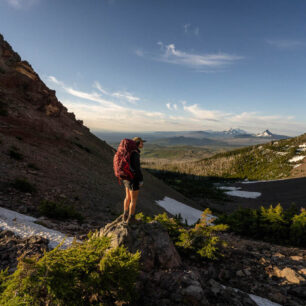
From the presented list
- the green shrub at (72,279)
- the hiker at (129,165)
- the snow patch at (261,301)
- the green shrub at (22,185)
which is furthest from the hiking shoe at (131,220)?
the green shrub at (22,185)

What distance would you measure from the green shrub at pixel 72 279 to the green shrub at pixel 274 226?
419 inches

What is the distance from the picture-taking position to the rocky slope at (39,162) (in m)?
11.3

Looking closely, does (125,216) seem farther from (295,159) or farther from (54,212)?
(295,159)

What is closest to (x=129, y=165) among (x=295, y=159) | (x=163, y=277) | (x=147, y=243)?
(x=147, y=243)

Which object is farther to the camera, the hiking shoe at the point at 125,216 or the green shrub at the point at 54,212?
the green shrub at the point at 54,212

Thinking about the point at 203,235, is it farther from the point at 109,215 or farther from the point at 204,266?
the point at 109,215

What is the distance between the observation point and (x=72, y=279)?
274 cm

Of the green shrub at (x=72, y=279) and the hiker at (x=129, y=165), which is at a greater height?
the hiker at (x=129, y=165)

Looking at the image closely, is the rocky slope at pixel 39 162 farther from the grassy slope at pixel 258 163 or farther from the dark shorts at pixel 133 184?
the grassy slope at pixel 258 163

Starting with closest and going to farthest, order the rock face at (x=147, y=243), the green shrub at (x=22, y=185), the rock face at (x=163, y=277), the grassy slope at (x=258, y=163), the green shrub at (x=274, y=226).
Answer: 1. the rock face at (x=163, y=277)
2. the rock face at (x=147, y=243)
3. the green shrub at (x=274, y=226)
4. the green shrub at (x=22, y=185)
5. the grassy slope at (x=258, y=163)

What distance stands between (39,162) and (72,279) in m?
→ 16.6

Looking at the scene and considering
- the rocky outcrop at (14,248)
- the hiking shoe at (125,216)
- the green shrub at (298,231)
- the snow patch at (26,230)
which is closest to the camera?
the rocky outcrop at (14,248)

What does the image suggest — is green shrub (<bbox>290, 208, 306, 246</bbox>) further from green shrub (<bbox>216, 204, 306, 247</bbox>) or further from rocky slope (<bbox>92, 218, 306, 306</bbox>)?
rocky slope (<bbox>92, 218, 306, 306</bbox>)

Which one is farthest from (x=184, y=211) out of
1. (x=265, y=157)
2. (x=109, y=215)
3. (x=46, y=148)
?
(x=265, y=157)
